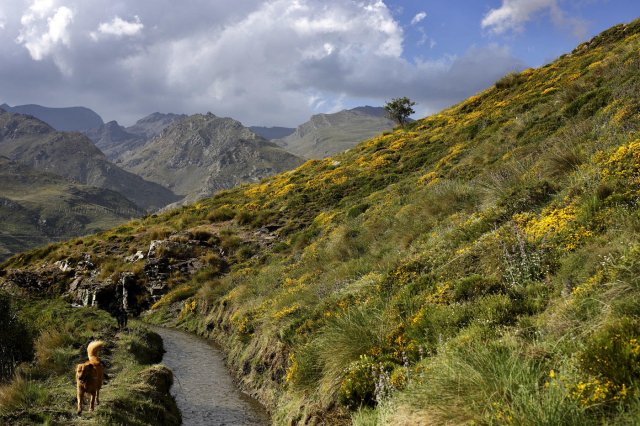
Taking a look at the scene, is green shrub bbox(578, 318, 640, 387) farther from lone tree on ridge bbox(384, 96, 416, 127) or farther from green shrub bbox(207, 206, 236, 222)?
lone tree on ridge bbox(384, 96, 416, 127)

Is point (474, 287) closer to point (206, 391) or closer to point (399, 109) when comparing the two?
point (206, 391)

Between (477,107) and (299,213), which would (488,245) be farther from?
(477,107)

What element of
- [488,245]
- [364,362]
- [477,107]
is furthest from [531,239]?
[477,107]

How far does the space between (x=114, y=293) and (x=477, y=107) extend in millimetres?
33397

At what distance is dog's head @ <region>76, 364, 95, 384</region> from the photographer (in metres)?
7.64

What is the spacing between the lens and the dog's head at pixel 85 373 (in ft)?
25.1

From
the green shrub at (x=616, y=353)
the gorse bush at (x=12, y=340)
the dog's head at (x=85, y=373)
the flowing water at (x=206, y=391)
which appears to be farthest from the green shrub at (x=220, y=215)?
the green shrub at (x=616, y=353)

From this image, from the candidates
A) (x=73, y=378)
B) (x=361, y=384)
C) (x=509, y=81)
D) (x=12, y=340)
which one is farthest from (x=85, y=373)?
(x=509, y=81)

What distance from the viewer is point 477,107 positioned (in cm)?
3850

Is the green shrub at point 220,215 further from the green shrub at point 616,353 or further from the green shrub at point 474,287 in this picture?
the green shrub at point 616,353

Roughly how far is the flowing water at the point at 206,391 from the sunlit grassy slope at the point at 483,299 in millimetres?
629

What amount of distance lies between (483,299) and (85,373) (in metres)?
7.28

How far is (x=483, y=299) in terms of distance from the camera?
7172 mm

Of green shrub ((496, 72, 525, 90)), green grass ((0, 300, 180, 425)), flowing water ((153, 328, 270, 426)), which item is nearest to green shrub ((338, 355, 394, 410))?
green grass ((0, 300, 180, 425))
